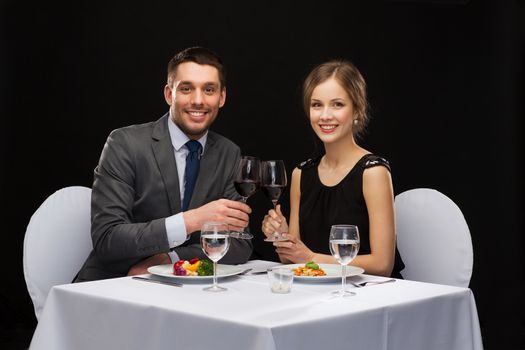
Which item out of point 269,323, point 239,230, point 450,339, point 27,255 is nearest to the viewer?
point 269,323

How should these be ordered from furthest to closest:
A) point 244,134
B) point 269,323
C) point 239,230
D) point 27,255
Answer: point 244,134, point 27,255, point 239,230, point 269,323

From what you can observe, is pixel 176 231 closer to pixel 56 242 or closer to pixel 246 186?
pixel 246 186

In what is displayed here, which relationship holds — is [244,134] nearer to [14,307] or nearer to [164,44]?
[164,44]

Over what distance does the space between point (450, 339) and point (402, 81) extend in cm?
273

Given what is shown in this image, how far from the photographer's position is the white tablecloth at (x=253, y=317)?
171cm

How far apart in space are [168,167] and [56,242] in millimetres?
528

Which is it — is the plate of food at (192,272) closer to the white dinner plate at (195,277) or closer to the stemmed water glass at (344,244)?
the white dinner plate at (195,277)

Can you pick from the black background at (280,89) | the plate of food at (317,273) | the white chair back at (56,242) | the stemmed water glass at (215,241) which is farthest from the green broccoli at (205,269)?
the black background at (280,89)

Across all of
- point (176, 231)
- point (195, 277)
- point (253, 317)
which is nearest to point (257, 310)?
point (253, 317)

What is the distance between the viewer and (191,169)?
3.03 metres

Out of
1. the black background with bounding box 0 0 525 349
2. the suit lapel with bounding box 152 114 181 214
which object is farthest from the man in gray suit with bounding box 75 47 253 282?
the black background with bounding box 0 0 525 349

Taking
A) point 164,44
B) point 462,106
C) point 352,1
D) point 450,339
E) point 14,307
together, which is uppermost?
point 352,1

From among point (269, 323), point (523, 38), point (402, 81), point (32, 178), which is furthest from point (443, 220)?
point (32, 178)

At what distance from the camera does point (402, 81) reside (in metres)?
4.62
